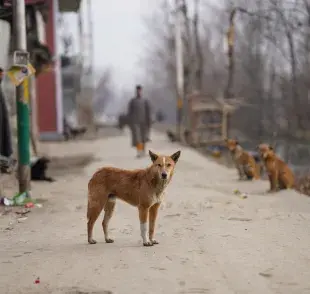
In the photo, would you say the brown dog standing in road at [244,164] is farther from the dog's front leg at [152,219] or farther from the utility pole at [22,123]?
the dog's front leg at [152,219]

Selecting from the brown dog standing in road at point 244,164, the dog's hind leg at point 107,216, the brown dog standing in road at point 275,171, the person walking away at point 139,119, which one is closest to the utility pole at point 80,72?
the person walking away at point 139,119

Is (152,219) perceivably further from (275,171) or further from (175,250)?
(275,171)

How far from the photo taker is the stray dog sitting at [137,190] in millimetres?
7430

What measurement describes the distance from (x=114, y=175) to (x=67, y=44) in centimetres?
3924

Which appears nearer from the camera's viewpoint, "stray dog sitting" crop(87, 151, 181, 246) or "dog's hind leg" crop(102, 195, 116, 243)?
"stray dog sitting" crop(87, 151, 181, 246)

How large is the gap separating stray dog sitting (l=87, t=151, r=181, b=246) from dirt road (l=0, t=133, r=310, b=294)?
32cm

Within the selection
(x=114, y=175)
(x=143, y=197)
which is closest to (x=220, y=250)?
(x=143, y=197)

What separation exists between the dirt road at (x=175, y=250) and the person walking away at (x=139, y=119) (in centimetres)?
921

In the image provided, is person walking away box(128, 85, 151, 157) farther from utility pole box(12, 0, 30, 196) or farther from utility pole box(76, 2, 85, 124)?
utility pole box(76, 2, 85, 124)

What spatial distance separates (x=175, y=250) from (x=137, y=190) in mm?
831

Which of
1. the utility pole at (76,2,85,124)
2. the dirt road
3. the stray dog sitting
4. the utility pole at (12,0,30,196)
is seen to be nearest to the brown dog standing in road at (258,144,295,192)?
the dirt road

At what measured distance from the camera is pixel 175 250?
733 cm

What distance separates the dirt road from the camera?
5.95 metres

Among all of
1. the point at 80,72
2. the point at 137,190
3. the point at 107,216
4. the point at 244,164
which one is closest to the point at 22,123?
the point at 107,216
